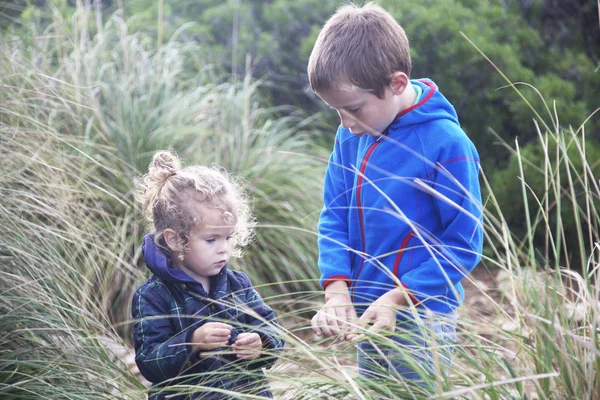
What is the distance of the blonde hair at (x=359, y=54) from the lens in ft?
8.48

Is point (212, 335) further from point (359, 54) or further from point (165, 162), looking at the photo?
point (359, 54)

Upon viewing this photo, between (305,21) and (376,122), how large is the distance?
5228 mm

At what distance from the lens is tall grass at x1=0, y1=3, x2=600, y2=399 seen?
2090mm

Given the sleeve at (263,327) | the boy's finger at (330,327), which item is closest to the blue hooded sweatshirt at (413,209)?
the boy's finger at (330,327)

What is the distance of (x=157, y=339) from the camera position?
8.14ft

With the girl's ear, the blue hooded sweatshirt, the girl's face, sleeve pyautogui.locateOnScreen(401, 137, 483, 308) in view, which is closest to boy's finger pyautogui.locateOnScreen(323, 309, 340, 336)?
the blue hooded sweatshirt

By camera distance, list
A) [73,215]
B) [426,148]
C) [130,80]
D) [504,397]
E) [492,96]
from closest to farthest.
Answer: [504,397], [426,148], [73,215], [130,80], [492,96]

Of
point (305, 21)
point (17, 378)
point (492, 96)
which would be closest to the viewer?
point (17, 378)

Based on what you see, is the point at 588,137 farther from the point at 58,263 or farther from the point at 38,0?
the point at 38,0

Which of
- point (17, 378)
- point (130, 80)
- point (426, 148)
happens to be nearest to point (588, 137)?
point (130, 80)

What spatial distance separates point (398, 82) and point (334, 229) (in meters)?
0.61

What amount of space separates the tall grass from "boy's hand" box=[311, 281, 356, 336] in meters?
0.07

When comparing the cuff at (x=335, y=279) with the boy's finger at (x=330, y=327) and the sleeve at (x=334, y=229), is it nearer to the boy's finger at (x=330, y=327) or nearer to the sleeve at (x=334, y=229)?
the sleeve at (x=334, y=229)

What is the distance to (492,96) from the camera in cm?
615
